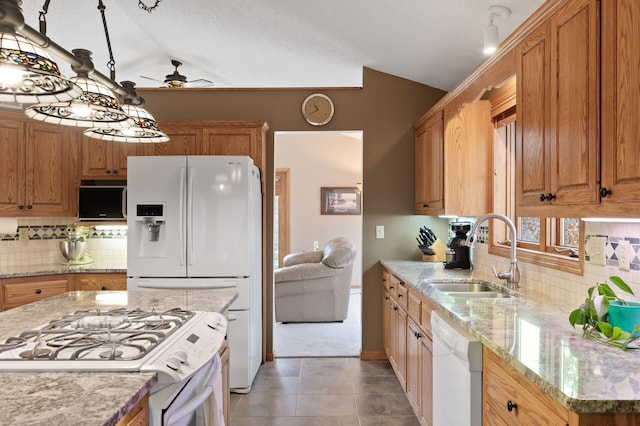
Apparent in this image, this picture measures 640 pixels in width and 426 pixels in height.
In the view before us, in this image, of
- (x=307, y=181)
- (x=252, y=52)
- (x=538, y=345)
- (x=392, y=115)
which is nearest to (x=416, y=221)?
(x=392, y=115)

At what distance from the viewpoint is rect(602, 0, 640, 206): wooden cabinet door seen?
121 centimetres

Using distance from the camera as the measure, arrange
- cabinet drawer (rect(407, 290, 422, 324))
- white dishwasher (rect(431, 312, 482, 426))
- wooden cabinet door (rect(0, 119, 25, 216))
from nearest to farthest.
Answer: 1. white dishwasher (rect(431, 312, 482, 426))
2. cabinet drawer (rect(407, 290, 422, 324))
3. wooden cabinet door (rect(0, 119, 25, 216))

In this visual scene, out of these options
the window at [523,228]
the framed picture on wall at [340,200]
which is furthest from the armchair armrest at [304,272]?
the framed picture on wall at [340,200]

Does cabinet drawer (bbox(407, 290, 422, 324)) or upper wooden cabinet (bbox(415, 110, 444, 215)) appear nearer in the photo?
cabinet drawer (bbox(407, 290, 422, 324))

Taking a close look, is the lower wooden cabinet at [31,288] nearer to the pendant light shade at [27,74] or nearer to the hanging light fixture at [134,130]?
the hanging light fixture at [134,130]

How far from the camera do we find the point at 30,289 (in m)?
3.39

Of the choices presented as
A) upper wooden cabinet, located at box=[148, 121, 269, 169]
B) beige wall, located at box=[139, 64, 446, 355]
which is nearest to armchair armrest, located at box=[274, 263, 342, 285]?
beige wall, located at box=[139, 64, 446, 355]

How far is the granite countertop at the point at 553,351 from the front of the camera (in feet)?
3.18

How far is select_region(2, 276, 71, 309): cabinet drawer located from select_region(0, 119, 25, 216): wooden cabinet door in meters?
0.63

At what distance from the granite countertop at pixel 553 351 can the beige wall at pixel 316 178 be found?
545 centimetres

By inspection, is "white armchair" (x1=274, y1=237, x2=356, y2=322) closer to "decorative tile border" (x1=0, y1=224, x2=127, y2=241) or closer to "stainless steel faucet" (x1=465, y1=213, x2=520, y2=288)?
"decorative tile border" (x1=0, y1=224, x2=127, y2=241)

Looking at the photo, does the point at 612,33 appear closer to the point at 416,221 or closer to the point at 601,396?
the point at 601,396

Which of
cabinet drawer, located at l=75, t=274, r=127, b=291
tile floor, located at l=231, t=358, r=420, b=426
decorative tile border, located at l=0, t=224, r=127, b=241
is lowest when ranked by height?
tile floor, located at l=231, t=358, r=420, b=426

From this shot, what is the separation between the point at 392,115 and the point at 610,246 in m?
2.48
